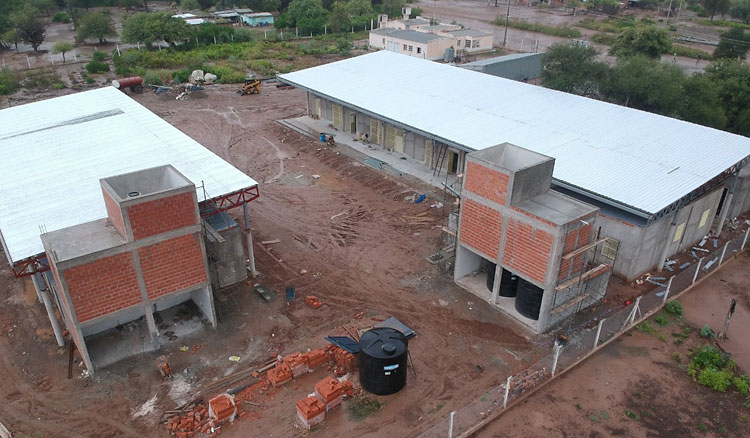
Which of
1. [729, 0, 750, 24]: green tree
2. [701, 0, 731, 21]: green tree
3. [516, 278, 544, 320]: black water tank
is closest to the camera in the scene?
[516, 278, 544, 320]: black water tank

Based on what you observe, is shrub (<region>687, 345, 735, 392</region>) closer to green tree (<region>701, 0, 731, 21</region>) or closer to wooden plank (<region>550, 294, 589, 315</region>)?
wooden plank (<region>550, 294, 589, 315</region>)

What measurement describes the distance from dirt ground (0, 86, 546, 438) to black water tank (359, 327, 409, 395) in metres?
0.50

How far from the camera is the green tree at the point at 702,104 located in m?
35.3

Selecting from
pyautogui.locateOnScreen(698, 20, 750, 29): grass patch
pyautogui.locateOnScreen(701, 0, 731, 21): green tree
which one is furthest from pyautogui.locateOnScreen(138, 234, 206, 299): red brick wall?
pyautogui.locateOnScreen(701, 0, 731, 21): green tree

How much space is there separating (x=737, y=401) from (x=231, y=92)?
4426 centimetres

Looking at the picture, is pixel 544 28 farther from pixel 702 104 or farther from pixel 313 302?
pixel 313 302

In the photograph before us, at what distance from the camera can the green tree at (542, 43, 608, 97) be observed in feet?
127

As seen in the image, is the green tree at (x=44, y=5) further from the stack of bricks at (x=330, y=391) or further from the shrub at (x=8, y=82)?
the stack of bricks at (x=330, y=391)

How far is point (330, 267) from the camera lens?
914 inches

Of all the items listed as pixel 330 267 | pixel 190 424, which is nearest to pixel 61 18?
→ pixel 330 267

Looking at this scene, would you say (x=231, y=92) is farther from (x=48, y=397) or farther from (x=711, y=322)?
(x=711, y=322)

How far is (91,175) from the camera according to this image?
2188 cm

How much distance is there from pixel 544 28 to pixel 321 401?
266 feet

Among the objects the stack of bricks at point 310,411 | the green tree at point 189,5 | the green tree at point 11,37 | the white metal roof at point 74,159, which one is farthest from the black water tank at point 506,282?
the green tree at point 189,5
